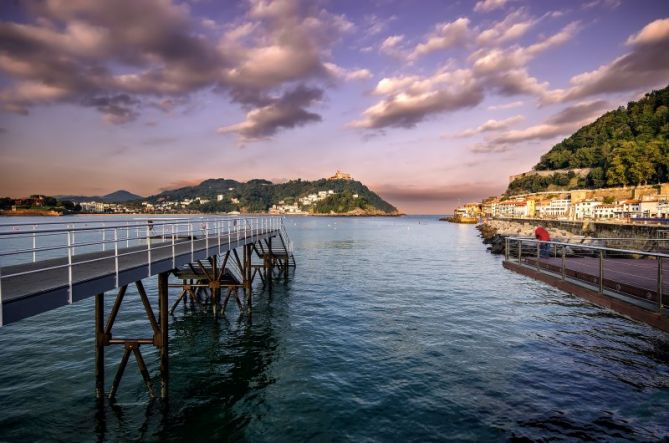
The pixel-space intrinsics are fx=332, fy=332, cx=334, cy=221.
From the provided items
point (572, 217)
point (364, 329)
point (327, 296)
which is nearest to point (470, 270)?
point (327, 296)

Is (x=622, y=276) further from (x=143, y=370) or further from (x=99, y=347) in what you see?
(x=99, y=347)

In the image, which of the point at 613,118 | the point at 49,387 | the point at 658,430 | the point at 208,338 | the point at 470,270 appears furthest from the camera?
the point at 613,118

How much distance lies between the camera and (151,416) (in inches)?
376

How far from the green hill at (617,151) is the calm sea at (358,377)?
118482 mm

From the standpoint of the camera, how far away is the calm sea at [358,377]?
29.1 feet

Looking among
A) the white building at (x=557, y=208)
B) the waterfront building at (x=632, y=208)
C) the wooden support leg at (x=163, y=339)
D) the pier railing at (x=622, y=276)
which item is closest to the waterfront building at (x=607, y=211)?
the waterfront building at (x=632, y=208)

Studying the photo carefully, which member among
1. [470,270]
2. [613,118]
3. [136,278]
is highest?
[613,118]

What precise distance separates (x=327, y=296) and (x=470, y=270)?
19.1 metres

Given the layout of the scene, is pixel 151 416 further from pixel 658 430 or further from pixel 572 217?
pixel 572 217

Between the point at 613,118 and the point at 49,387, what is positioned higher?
the point at 613,118

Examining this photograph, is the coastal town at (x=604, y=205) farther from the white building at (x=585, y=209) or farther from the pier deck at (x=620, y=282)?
the pier deck at (x=620, y=282)

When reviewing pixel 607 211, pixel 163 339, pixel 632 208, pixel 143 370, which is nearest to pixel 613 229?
pixel 632 208

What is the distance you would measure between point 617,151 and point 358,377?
501 feet

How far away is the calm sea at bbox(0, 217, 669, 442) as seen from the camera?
349 inches
